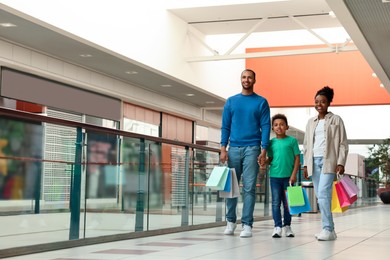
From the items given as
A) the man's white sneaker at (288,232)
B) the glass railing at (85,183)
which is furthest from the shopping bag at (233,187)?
the glass railing at (85,183)

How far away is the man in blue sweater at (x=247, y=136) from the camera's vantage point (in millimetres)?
6141

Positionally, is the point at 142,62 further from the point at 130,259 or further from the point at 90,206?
the point at 130,259

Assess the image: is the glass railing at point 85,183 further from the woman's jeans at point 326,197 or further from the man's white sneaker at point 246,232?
the woman's jeans at point 326,197

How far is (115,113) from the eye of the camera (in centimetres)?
1563

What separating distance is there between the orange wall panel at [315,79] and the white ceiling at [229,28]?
1.84 m

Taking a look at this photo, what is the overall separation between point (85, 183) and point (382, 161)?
841 inches

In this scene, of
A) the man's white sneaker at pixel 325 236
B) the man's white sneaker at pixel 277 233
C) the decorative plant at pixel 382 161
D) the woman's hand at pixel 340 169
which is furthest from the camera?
the decorative plant at pixel 382 161

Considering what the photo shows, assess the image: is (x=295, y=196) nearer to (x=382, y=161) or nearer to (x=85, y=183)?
(x=85, y=183)

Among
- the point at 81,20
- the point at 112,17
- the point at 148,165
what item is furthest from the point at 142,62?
the point at 148,165

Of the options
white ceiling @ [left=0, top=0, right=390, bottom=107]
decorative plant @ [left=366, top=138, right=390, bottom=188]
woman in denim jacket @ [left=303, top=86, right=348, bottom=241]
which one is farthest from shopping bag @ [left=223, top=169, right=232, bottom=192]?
decorative plant @ [left=366, top=138, right=390, bottom=188]

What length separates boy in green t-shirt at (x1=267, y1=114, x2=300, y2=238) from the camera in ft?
21.0

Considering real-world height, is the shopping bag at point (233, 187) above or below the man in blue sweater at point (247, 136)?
below

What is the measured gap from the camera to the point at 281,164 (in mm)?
6410

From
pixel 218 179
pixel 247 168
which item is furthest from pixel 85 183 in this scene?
pixel 247 168
